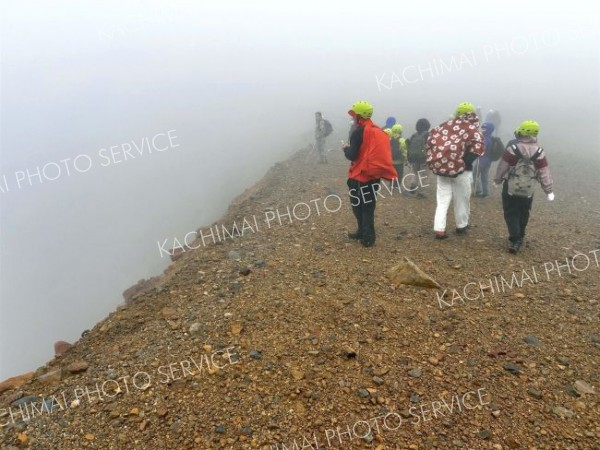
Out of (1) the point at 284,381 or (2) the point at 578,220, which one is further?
(2) the point at 578,220

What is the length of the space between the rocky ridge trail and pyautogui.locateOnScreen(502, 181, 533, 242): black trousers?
1.59 feet

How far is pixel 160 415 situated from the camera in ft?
14.9

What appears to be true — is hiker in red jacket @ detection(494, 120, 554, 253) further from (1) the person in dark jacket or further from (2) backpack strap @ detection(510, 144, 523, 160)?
(1) the person in dark jacket

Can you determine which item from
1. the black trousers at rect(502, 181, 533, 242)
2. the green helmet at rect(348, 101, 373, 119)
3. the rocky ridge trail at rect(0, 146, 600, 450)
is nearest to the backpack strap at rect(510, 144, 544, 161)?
the black trousers at rect(502, 181, 533, 242)

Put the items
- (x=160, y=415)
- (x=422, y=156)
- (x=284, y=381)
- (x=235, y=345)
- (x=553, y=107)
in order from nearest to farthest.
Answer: (x=160, y=415) → (x=284, y=381) → (x=235, y=345) → (x=422, y=156) → (x=553, y=107)

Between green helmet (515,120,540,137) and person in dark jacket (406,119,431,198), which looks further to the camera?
person in dark jacket (406,119,431,198)

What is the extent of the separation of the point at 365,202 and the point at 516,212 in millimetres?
3085

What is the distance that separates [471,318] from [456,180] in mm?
3800

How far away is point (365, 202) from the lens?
8.27 meters

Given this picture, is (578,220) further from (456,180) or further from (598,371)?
(598,371)

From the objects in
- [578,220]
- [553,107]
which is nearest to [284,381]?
[578,220]

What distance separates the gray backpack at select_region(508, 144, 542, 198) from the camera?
788cm

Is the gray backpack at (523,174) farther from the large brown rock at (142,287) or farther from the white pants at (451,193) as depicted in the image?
the large brown rock at (142,287)

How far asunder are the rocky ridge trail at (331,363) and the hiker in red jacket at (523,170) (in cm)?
120
